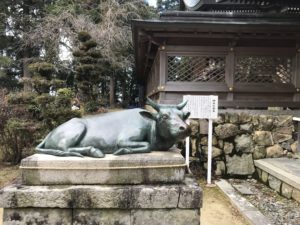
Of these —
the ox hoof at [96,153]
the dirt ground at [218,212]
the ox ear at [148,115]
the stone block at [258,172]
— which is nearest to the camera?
the ox hoof at [96,153]

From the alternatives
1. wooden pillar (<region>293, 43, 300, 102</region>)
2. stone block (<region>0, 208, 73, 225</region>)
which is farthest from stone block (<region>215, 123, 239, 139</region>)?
stone block (<region>0, 208, 73, 225</region>)

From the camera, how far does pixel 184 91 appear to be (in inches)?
265

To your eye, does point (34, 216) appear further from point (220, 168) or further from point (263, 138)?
point (263, 138)

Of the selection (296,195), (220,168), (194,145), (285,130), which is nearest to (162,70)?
(194,145)

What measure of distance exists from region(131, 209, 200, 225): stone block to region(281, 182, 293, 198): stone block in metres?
3.62

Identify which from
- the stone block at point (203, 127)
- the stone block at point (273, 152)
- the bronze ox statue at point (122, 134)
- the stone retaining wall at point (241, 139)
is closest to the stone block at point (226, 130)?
the stone retaining wall at point (241, 139)

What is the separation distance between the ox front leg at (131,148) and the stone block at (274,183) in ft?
13.4

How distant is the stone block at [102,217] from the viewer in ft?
7.44

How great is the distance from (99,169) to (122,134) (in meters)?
0.33

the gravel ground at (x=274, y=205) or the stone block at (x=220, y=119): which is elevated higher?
the stone block at (x=220, y=119)

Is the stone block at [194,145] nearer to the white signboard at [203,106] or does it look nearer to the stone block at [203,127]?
the stone block at [203,127]

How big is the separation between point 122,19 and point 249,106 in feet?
40.7

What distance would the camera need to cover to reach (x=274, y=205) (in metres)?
5.09

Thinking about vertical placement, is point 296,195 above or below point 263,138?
below
